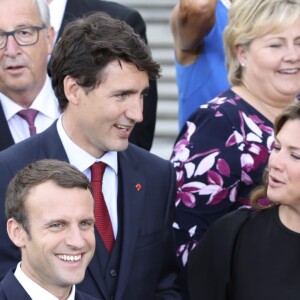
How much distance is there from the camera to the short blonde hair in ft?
19.7

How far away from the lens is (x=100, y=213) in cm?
534

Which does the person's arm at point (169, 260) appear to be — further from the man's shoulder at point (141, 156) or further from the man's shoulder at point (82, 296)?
the man's shoulder at point (82, 296)

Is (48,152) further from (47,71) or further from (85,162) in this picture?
(47,71)

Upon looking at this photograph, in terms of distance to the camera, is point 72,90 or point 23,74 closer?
point 72,90

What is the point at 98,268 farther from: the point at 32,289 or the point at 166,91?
the point at 166,91

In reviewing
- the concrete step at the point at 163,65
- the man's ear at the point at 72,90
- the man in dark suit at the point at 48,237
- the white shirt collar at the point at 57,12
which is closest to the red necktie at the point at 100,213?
the man's ear at the point at 72,90

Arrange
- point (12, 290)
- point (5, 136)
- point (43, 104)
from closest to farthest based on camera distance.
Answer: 1. point (12, 290)
2. point (5, 136)
3. point (43, 104)

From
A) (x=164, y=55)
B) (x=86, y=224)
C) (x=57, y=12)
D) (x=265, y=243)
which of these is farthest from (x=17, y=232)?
(x=164, y=55)

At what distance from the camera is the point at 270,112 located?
6059 millimetres

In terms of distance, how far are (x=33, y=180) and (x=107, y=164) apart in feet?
2.22

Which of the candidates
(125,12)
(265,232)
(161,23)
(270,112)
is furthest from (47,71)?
(161,23)

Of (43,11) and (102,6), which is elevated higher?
(43,11)

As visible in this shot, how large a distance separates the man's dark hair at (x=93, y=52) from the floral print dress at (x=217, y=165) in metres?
0.60

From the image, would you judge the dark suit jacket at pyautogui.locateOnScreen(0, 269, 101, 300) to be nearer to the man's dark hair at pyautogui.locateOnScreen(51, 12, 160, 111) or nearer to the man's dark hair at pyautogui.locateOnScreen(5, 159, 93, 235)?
the man's dark hair at pyautogui.locateOnScreen(5, 159, 93, 235)
